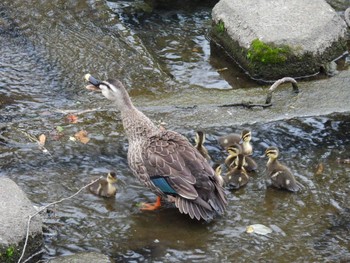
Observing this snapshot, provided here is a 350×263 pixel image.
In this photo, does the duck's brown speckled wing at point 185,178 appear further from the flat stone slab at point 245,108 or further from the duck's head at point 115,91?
the flat stone slab at point 245,108

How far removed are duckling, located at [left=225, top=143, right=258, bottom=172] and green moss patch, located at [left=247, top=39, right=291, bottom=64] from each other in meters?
2.11

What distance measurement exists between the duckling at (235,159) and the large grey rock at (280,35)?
2.15 m

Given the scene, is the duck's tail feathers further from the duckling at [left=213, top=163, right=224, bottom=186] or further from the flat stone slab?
the flat stone slab

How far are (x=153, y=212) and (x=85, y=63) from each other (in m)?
2.94

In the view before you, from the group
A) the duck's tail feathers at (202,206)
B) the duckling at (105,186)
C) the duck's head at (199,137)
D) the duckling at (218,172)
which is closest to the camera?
the duck's tail feathers at (202,206)

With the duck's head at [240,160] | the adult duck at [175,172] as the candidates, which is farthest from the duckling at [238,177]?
the adult duck at [175,172]

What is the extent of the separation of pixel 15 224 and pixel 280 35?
445 centimetres

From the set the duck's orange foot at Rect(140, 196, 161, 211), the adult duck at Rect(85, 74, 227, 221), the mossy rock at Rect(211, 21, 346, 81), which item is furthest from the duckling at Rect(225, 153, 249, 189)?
the mossy rock at Rect(211, 21, 346, 81)

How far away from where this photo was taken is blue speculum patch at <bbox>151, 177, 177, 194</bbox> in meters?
5.81

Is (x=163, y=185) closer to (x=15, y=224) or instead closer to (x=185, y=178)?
(x=185, y=178)

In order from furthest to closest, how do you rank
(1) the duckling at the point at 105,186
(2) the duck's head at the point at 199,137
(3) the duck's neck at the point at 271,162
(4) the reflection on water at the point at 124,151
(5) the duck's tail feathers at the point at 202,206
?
(2) the duck's head at the point at 199,137 < (3) the duck's neck at the point at 271,162 < (1) the duckling at the point at 105,186 < (5) the duck's tail feathers at the point at 202,206 < (4) the reflection on water at the point at 124,151

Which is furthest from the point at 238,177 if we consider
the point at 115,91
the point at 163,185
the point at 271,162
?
the point at 115,91

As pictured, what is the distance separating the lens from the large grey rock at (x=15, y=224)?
196 inches

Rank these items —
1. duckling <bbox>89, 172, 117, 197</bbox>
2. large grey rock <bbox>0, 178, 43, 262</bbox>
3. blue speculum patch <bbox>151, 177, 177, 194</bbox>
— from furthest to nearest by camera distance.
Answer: duckling <bbox>89, 172, 117, 197</bbox>, blue speculum patch <bbox>151, 177, 177, 194</bbox>, large grey rock <bbox>0, 178, 43, 262</bbox>
